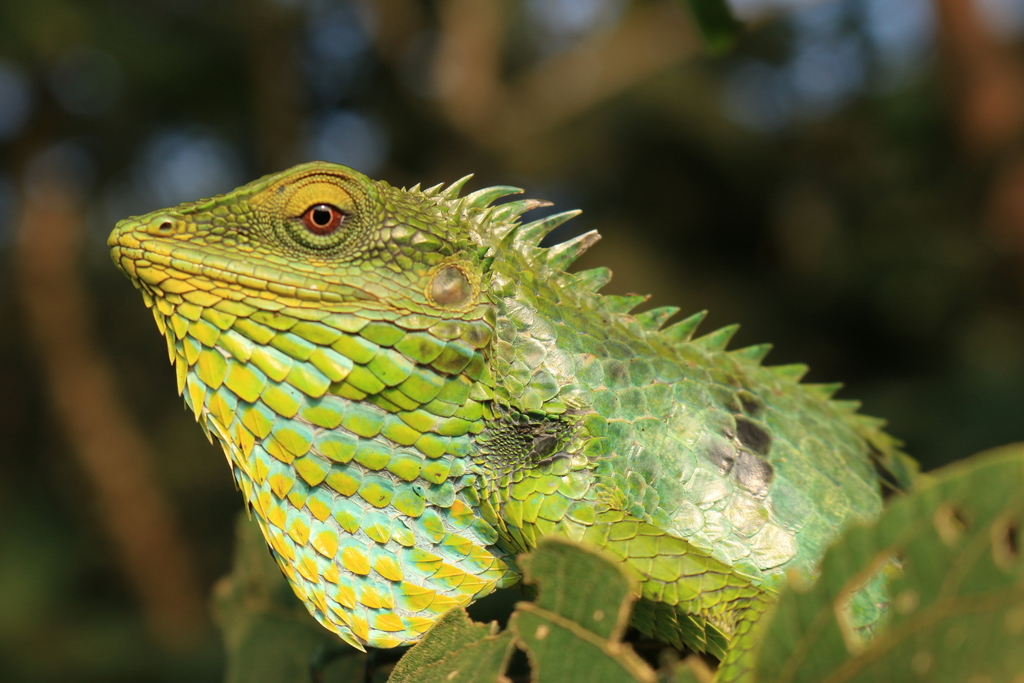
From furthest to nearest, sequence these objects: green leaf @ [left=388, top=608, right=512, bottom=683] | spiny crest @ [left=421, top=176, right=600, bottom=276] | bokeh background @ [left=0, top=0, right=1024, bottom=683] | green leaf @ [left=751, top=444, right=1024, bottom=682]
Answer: bokeh background @ [left=0, top=0, right=1024, bottom=683], spiny crest @ [left=421, top=176, right=600, bottom=276], green leaf @ [left=388, top=608, right=512, bottom=683], green leaf @ [left=751, top=444, right=1024, bottom=682]

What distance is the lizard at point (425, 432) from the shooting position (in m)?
1.63

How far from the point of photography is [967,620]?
0.87m

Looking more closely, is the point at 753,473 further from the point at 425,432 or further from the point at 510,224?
the point at 510,224

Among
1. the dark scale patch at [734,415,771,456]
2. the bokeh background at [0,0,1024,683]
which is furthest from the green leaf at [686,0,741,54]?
the bokeh background at [0,0,1024,683]

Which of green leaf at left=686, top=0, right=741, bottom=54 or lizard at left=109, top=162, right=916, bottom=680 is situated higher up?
green leaf at left=686, top=0, right=741, bottom=54

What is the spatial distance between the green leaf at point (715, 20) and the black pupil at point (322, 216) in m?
0.97

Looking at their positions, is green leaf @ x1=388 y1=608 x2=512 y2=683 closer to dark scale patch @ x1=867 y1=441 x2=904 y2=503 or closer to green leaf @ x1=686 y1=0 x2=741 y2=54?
dark scale patch @ x1=867 y1=441 x2=904 y2=503

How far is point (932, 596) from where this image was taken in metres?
0.88

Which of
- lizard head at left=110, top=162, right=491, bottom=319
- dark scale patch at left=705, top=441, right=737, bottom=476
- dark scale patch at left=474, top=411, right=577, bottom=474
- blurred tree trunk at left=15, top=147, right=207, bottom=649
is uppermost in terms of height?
lizard head at left=110, top=162, right=491, bottom=319

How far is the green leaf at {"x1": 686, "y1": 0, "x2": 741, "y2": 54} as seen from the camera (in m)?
1.92

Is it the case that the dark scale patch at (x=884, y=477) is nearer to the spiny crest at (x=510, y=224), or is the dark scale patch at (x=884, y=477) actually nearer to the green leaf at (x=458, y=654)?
the spiny crest at (x=510, y=224)

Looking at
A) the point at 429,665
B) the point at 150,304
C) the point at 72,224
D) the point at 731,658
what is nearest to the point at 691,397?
the point at 731,658

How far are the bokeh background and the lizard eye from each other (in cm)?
724

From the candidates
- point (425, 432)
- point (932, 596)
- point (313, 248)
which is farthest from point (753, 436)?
point (313, 248)
